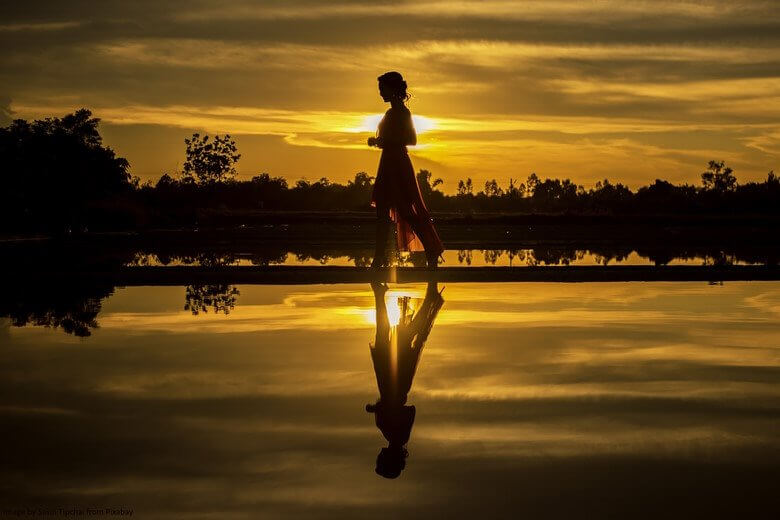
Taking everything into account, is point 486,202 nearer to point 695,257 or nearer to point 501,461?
point 695,257

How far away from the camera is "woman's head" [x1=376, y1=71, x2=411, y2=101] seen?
15.0 meters

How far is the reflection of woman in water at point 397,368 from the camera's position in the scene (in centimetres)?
524

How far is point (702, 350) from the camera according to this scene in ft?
29.1

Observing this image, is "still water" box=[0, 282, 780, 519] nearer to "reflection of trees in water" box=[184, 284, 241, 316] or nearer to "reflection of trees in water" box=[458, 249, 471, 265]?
"reflection of trees in water" box=[184, 284, 241, 316]

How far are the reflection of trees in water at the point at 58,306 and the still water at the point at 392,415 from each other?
10 cm

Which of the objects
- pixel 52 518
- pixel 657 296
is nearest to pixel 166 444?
pixel 52 518

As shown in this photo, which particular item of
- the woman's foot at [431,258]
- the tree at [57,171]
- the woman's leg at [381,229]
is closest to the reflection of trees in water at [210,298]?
the woman's leg at [381,229]

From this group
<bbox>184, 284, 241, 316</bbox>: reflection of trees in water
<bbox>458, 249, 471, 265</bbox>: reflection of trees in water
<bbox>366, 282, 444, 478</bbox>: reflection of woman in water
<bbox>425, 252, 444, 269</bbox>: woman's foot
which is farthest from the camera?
<bbox>458, 249, 471, 265</bbox>: reflection of trees in water

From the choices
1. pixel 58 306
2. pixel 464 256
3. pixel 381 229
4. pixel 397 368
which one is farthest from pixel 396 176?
pixel 464 256

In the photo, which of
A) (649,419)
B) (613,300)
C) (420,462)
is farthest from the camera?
(613,300)

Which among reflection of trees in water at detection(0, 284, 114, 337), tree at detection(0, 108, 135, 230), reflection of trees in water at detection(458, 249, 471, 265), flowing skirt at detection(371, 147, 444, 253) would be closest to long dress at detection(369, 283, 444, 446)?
flowing skirt at detection(371, 147, 444, 253)

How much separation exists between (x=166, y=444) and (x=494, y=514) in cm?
185

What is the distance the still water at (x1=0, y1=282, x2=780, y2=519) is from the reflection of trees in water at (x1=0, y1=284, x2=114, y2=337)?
0.32 feet

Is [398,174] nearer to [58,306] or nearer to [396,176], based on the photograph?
[396,176]
